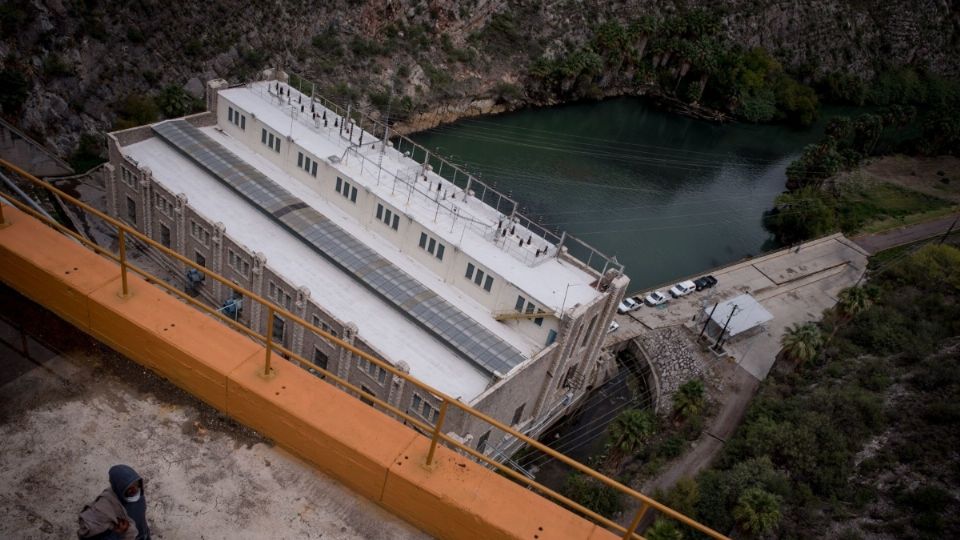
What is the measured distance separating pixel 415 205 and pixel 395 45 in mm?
44035

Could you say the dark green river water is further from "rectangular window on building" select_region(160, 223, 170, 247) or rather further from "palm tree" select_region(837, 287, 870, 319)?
"rectangular window on building" select_region(160, 223, 170, 247)

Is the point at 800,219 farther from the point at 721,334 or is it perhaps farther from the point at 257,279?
the point at 257,279

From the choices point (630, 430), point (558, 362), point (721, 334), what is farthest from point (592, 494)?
point (721, 334)

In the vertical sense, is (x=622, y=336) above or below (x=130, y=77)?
below

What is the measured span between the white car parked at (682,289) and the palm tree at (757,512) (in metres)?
21.3

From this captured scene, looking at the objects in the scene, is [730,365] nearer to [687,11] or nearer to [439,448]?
[439,448]

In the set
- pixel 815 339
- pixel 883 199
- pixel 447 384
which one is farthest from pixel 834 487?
pixel 883 199

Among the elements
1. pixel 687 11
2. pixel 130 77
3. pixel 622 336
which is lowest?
pixel 622 336

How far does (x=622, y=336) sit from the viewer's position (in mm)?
47562

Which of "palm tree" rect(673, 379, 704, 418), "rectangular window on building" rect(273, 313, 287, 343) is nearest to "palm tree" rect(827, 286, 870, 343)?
"palm tree" rect(673, 379, 704, 418)

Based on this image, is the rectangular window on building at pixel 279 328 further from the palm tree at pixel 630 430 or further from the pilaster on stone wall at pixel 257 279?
the palm tree at pixel 630 430

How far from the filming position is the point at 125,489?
8742mm

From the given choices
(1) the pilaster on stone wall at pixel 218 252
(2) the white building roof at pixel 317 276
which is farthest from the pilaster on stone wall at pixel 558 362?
(1) the pilaster on stone wall at pixel 218 252

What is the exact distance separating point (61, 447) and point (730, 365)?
43.0m
